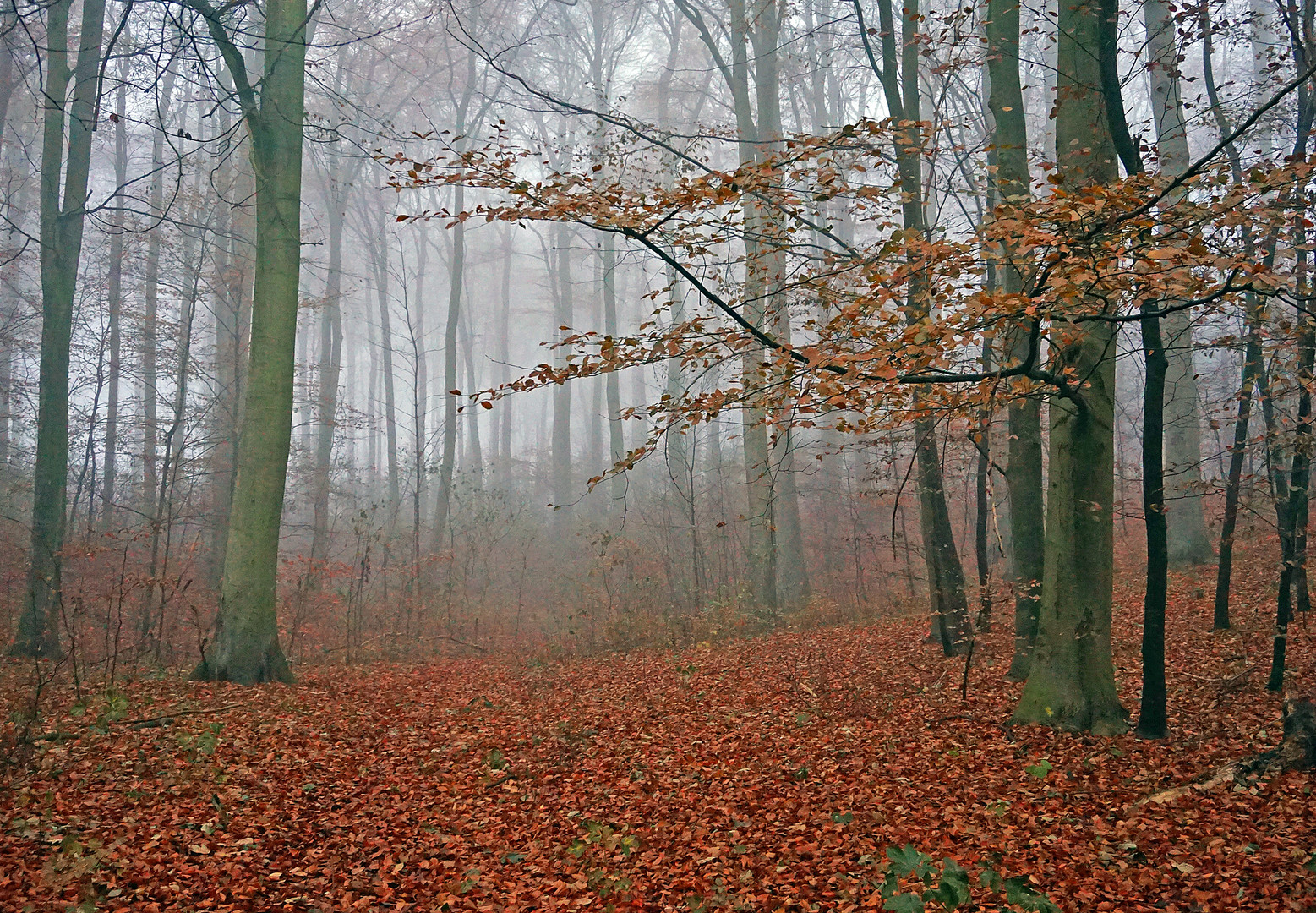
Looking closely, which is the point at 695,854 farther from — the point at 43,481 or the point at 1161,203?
the point at 43,481

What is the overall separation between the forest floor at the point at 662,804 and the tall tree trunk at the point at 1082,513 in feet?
1.01

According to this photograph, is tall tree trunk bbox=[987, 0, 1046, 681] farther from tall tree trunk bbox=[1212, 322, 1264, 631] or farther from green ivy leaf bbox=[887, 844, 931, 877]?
green ivy leaf bbox=[887, 844, 931, 877]

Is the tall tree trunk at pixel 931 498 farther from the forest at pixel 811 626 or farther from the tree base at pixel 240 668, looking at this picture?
the tree base at pixel 240 668

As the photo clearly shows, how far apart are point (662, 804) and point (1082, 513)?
342 centimetres

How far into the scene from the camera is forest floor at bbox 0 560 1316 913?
12.2ft

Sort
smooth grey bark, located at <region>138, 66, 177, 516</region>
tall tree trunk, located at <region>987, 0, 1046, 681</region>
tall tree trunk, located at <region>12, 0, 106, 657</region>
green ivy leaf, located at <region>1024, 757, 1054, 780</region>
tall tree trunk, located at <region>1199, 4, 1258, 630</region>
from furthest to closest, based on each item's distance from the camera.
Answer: smooth grey bark, located at <region>138, 66, 177, 516</region>
tall tree trunk, located at <region>12, 0, 106, 657</region>
tall tree trunk, located at <region>987, 0, 1046, 681</region>
tall tree trunk, located at <region>1199, 4, 1258, 630</region>
green ivy leaf, located at <region>1024, 757, 1054, 780</region>

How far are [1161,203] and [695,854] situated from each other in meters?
5.01

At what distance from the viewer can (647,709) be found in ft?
23.4

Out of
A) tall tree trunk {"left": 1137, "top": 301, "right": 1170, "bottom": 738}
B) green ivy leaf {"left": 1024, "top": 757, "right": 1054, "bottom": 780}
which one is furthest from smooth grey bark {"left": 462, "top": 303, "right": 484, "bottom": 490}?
tall tree trunk {"left": 1137, "top": 301, "right": 1170, "bottom": 738}

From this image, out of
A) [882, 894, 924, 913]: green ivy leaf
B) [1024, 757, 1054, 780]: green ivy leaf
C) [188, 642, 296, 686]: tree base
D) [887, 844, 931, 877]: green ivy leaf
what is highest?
[188, 642, 296, 686]: tree base

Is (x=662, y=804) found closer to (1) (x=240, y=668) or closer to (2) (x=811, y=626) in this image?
(1) (x=240, y=668)

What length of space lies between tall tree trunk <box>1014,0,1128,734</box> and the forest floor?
31 cm

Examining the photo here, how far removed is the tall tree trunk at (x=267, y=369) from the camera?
7.55 metres

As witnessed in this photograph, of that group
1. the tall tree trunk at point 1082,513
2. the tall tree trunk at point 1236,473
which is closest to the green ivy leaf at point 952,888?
the tall tree trunk at point 1082,513
